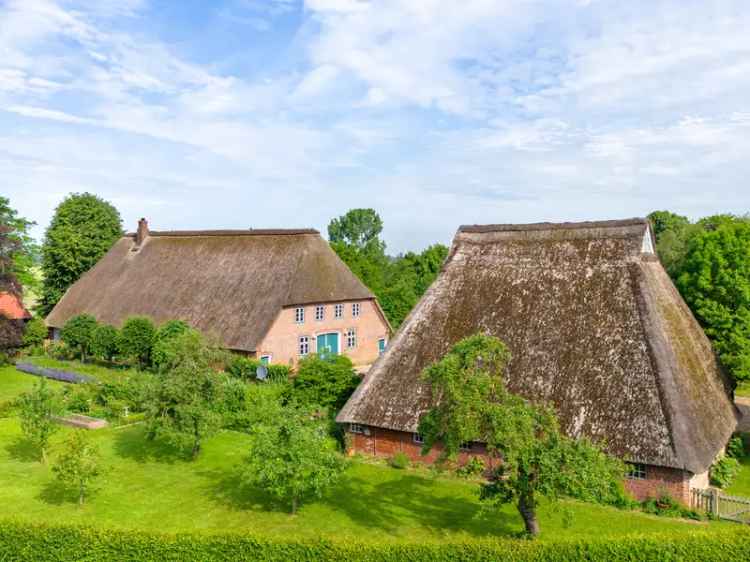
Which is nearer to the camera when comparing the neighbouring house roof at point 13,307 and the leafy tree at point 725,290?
the leafy tree at point 725,290

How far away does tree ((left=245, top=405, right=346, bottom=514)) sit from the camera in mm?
18656

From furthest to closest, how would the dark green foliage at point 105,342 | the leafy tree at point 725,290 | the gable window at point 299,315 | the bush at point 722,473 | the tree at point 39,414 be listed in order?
the dark green foliage at point 105,342 < the gable window at point 299,315 < the leafy tree at point 725,290 < the tree at point 39,414 < the bush at point 722,473

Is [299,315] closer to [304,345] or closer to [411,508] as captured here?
[304,345]

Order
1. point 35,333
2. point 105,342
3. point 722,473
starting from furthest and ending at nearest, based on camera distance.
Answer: point 35,333 < point 105,342 < point 722,473

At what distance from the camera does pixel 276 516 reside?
19.8 metres

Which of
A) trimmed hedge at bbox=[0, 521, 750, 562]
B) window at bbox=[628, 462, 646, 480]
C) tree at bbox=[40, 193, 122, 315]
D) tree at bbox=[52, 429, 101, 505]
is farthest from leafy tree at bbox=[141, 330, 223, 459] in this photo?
tree at bbox=[40, 193, 122, 315]

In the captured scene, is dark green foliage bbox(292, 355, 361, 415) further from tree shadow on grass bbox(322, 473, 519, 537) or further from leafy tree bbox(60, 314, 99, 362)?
leafy tree bbox(60, 314, 99, 362)

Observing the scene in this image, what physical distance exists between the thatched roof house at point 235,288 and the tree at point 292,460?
1902 cm

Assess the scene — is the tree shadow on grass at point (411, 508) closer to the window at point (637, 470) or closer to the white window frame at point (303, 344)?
the window at point (637, 470)

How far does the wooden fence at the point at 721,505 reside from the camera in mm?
19859

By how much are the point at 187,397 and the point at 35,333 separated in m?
31.9

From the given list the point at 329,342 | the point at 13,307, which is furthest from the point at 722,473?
the point at 13,307

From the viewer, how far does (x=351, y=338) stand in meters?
46.2

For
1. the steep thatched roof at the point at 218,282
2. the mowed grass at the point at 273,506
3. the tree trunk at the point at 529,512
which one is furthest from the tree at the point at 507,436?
the steep thatched roof at the point at 218,282
